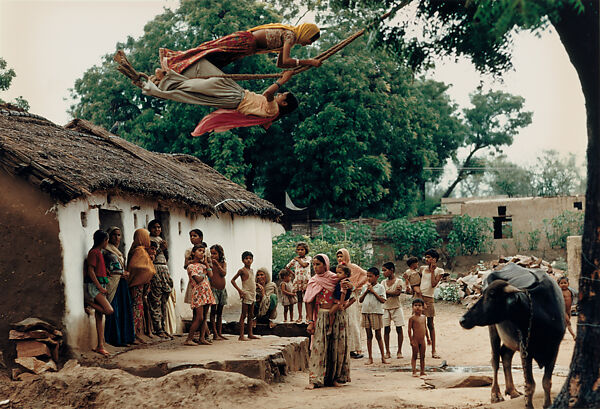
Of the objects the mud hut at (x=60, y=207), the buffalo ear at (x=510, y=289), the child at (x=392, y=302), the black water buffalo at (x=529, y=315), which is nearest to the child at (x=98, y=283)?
the mud hut at (x=60, y=207)

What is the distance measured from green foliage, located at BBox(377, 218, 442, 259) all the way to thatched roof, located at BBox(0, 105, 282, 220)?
9784 mm

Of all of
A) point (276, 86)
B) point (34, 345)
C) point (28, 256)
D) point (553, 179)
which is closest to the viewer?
point (276, 86)

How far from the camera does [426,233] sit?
83.5 ft

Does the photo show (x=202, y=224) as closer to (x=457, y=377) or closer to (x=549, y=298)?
(x=457, y=377)

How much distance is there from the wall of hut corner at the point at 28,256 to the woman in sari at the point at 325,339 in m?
3.23

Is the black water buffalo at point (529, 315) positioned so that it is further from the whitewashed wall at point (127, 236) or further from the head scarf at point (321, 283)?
the whitewashed wall at point (127, 236)

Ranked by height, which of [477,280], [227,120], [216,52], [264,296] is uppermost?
[216,52]

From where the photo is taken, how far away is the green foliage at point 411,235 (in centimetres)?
2539

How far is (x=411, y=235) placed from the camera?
2534 centimetres

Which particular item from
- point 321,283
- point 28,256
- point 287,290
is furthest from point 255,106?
point 287,290

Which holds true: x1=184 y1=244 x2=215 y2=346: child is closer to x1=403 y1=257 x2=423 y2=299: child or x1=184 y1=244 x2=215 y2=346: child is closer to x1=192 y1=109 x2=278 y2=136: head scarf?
x1=192 y1=109 x2=278 y2=136: head scarf

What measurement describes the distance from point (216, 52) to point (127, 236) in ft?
17.3

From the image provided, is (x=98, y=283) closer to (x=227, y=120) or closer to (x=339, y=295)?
(x=339, y=295)

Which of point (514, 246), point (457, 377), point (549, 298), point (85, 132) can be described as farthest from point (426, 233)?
point (549, 298)
